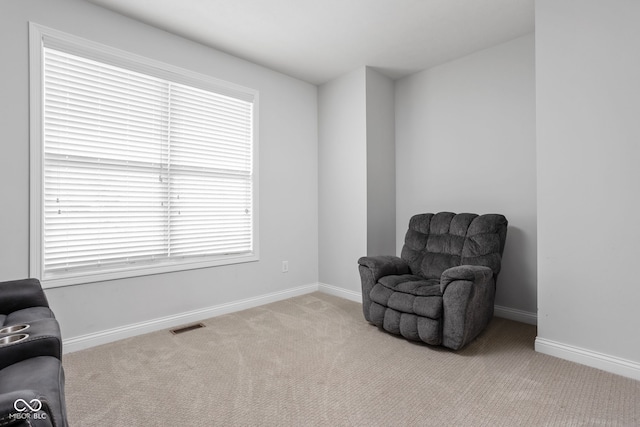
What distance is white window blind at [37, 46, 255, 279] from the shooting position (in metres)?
2.43

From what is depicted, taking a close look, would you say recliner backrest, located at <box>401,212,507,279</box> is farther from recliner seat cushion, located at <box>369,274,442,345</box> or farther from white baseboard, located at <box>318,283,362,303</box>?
white baseboard, located at <box>318,283,362,303</box>

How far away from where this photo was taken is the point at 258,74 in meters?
3.63

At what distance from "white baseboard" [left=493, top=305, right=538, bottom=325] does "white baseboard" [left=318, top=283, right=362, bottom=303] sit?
142 cm

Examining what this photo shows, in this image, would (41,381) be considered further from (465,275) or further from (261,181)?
(261,181)

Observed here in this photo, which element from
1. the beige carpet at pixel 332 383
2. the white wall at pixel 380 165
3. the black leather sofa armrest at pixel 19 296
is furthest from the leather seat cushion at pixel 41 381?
the white wall at pixel 380 165

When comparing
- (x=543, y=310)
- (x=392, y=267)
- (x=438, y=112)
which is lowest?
(x=543, y=310)

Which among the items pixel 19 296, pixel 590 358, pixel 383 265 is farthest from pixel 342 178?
pixel 19 296

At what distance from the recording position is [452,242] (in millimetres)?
2988

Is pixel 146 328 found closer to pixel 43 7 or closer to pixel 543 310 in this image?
pixel 43 7

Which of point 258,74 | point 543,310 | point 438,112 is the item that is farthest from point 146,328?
point 438,112

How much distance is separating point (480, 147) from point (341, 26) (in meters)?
1.82

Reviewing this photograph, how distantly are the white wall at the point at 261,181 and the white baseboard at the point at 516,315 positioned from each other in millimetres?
2119

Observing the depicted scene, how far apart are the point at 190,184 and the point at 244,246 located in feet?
2.90

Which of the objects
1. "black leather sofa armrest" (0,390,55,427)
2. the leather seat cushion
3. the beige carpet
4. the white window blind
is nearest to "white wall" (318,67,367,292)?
the white window blind
